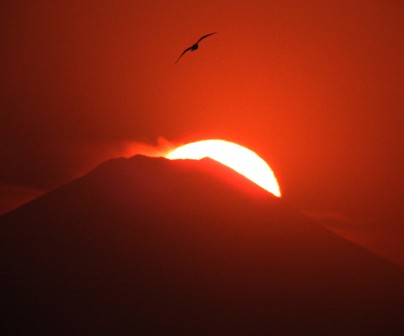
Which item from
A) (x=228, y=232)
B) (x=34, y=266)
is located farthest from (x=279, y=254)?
(x=34, y=266)

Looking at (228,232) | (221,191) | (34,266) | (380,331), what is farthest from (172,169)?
(380,331)

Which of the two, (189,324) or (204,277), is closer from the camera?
(189,324)

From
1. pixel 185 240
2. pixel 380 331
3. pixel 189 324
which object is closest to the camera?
pixel 189 324

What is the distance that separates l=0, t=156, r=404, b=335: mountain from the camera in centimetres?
2725

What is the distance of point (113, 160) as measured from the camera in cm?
3994

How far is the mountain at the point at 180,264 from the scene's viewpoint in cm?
2725

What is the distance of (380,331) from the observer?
28.7 m

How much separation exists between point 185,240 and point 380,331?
10275 mm

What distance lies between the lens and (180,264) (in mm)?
31078

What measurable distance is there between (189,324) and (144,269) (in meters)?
4.47

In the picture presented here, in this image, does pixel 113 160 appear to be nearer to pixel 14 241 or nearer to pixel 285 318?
pixel 14 241

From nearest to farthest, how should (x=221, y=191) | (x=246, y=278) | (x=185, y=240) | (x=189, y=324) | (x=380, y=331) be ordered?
(x=189, y=324) → (x=380, y=331) → (x=246, y=278) → (x=185, y=240) → (x=221, y=191)

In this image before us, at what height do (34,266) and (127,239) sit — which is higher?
(127,239)

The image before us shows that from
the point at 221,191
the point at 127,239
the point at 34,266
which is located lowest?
the point at 34,266
